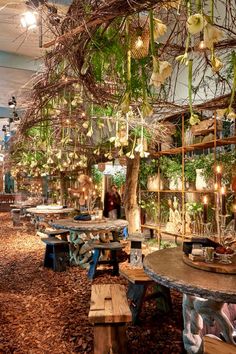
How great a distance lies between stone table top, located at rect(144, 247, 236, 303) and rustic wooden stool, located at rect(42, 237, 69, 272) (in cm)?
324

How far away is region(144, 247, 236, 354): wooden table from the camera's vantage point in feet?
6.74

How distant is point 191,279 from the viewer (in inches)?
87.3

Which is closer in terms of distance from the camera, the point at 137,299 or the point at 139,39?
the point at 139,39

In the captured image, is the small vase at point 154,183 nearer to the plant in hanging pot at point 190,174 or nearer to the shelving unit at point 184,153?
the shelving unit at point 184,153

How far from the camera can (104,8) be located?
Result: 1.86 m

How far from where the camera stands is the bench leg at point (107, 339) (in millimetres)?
2479

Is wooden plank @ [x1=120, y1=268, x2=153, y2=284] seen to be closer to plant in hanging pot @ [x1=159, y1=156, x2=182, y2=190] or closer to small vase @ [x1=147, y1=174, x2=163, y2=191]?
plant in hanging pot @ [x1=159, y1=156, x2=182, y2=190]

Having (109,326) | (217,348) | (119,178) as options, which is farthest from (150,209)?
(217,348)

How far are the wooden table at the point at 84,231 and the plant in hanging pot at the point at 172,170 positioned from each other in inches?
54.8

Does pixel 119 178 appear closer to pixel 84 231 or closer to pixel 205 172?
pixel 205 172

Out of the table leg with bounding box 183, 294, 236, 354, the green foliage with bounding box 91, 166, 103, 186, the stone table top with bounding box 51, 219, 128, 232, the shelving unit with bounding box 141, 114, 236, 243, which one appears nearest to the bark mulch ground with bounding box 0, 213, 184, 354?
the table leg with bounding box 183, 294, 236, 354

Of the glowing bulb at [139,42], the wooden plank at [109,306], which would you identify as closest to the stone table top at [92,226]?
the wooden plank at [109,306]

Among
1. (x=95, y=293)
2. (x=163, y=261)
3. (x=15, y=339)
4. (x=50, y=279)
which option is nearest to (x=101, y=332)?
(x=95, y=293)

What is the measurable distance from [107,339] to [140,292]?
104 cm
